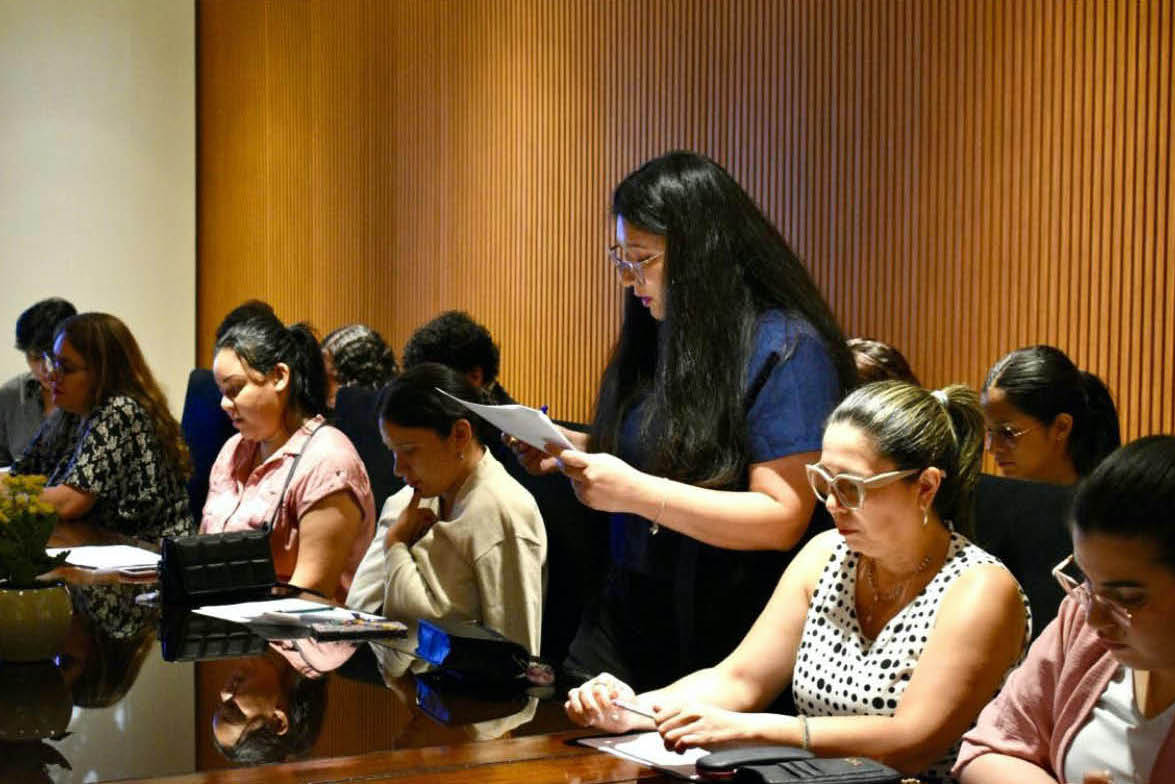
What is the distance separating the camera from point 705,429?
258cm

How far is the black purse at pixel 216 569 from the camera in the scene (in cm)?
333

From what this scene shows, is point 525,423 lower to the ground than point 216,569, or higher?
higher

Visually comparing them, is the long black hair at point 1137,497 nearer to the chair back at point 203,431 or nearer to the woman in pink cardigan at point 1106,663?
the woman in pink cardigan at point 1106,663

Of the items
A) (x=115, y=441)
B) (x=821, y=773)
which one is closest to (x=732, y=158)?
(x=115, y=441)

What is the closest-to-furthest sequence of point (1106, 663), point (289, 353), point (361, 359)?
point (1106, 663), point (289, 353), point (361, 359)

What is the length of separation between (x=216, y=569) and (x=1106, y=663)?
6.71 ft

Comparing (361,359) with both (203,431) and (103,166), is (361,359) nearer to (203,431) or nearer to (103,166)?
(203,431)

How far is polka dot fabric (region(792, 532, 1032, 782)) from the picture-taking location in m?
2.21

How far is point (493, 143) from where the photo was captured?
7.16m

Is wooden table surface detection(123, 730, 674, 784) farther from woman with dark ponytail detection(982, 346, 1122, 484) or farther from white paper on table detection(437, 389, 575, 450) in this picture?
woman with dark ponytail detection(982, 346, 1122, 484)

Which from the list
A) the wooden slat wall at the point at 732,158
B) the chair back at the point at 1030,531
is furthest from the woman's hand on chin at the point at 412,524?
the wooden slat wall at the point at 732,158

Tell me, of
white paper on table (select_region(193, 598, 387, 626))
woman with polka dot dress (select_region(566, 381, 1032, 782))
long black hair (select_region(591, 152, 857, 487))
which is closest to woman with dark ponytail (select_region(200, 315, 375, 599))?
white paper on table (select_region(193, 598, 387, 626))

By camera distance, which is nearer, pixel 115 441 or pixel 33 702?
pixel 33 702

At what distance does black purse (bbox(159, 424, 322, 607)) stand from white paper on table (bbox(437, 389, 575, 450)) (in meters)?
0.98
